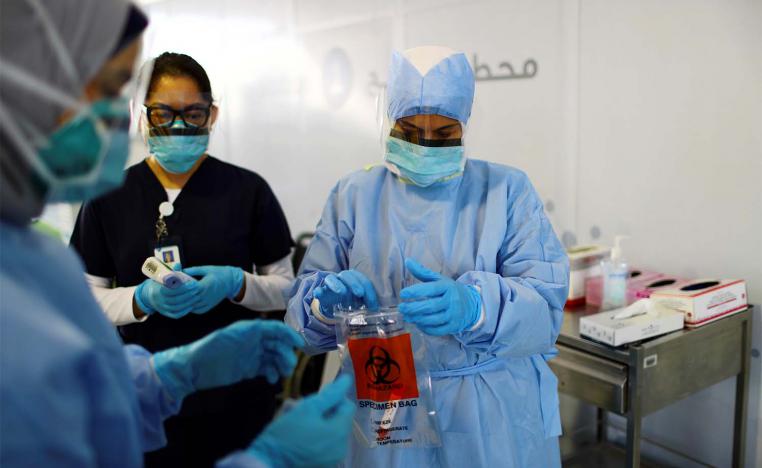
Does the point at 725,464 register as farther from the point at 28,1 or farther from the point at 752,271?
the point at 28,1

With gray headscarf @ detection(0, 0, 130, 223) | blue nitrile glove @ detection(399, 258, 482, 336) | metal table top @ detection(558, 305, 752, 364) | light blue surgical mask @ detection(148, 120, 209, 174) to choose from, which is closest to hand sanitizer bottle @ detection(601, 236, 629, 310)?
metal table top @ detection(558, 305, 752, 364)

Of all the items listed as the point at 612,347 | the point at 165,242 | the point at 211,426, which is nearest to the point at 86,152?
the point at 165,242

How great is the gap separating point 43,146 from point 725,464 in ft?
7.90

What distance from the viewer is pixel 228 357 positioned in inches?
41.0

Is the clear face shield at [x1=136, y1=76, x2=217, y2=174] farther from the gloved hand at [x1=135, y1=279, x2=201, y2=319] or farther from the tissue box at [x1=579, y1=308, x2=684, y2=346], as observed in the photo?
the tissue box at [x1=579, y1=308, x2=684, y2=346]

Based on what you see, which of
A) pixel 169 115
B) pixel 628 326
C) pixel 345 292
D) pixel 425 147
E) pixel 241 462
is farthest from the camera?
pixel 628 326

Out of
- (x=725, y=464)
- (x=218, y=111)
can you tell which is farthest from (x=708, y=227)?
(x=218, y=111)

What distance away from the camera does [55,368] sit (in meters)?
0.62

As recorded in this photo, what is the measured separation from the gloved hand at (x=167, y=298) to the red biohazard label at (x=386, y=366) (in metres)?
0.42

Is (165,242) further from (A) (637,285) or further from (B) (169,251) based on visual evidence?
(A) (637,285)

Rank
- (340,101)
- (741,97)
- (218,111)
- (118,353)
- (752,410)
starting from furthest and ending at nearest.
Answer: (340,101) → (752,410) → (741,97) → (218,111) → (118,353)

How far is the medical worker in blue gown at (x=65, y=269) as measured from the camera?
61cm

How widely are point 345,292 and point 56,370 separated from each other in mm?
689

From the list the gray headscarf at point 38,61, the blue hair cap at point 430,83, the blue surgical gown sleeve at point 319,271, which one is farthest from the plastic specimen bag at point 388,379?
the gray headscarf at point 38,61
